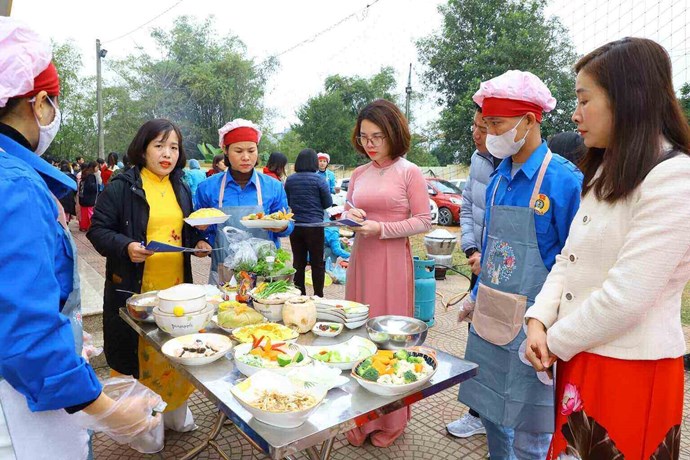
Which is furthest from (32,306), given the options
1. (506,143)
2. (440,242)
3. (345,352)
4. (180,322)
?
(440,242)

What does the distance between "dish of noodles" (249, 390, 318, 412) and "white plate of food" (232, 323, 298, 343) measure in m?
0.49

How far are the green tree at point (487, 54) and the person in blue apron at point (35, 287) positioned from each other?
18069 mm

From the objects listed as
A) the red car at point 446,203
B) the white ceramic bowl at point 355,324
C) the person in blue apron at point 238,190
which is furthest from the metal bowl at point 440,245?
the red car at point 446,203

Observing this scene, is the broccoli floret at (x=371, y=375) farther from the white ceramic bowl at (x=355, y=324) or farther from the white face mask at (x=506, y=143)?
the white face mask at (x=506, y=143)

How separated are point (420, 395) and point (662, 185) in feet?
3.41

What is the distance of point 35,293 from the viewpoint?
1.11 meters

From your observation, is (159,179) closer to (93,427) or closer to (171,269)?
(171,269)

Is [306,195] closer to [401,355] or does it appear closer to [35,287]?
[401,355]

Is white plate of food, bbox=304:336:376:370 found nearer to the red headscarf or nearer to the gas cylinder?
the red headscarf

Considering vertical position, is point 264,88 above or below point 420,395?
above

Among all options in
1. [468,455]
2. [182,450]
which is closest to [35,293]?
[182,450]

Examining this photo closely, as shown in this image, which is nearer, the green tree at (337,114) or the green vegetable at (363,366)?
the green vegetable at (363,366)

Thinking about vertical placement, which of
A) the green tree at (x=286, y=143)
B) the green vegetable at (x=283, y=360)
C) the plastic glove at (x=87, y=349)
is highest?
the green tree at (x=286, y=143)

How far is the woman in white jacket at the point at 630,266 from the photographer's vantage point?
4.34 feet
